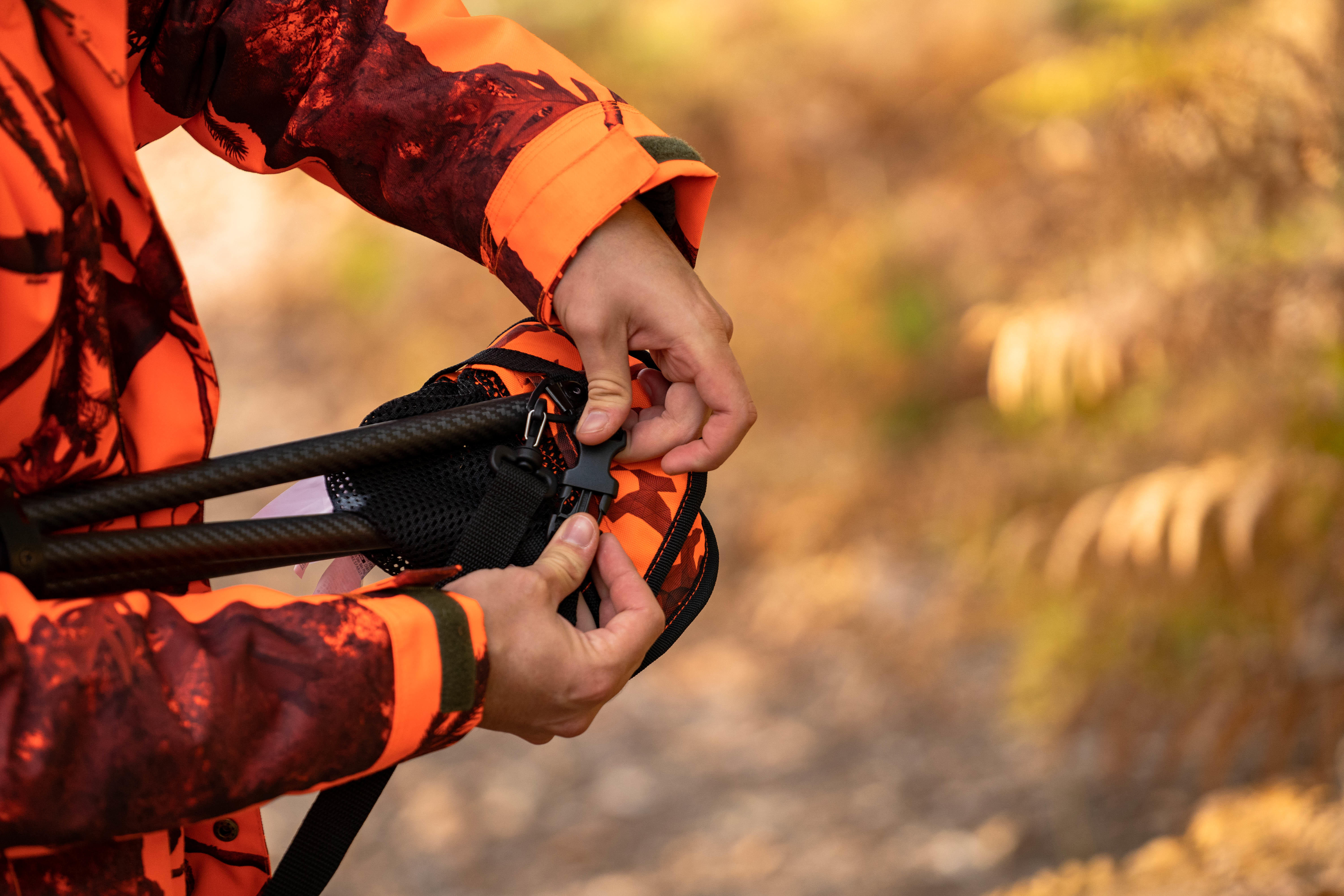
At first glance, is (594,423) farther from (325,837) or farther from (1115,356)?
(1115,356)

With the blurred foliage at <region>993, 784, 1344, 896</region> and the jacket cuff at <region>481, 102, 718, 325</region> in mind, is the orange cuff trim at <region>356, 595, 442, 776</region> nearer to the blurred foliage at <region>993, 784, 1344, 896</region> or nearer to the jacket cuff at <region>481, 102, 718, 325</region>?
the jacket cuff at <region>481, 102, 718, 325</region>

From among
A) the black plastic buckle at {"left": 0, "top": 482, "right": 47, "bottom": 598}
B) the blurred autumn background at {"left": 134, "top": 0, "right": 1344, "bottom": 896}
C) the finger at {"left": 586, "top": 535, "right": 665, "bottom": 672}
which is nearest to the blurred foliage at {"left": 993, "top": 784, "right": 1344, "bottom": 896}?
the blurred autumn background at {"left": 134, "top": 0, "right": 1344, "bottom": 896}

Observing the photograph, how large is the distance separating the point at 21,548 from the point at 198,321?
20 centimetres

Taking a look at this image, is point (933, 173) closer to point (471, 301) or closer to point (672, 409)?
point (471, 301)

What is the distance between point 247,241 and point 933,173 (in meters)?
3.67

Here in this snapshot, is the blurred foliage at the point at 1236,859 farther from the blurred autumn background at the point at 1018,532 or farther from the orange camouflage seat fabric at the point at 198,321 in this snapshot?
the orange camouflage seat fabric at the point at 198,321

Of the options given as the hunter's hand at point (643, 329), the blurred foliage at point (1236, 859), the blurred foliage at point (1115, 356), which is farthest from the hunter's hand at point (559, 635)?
the blurred foliage at point (1115, 356)

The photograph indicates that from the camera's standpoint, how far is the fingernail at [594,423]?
83 cm

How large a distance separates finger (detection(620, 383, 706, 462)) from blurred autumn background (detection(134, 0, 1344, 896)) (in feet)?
5.06

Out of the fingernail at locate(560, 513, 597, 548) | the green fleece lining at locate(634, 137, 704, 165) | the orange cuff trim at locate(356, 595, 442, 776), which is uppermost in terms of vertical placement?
the green fleece lining at locate(634, 137, 704, 165)

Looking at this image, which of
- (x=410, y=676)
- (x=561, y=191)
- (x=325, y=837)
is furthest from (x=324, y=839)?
(x=561, y=191)

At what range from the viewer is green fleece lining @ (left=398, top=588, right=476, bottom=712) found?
651 mm

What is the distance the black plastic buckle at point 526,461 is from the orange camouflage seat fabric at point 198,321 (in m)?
0.07

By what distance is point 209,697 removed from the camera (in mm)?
586
